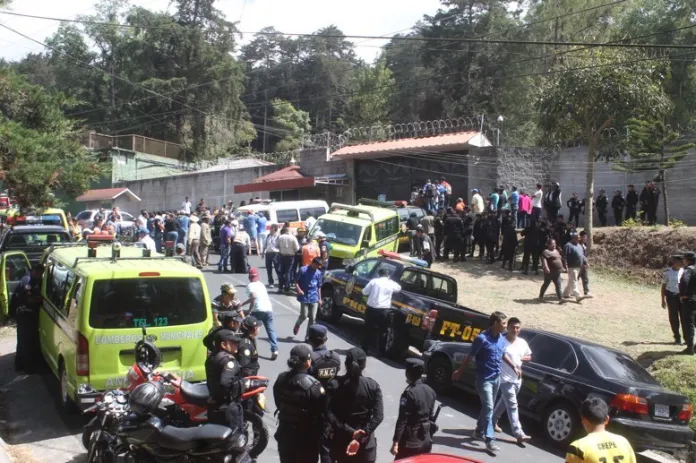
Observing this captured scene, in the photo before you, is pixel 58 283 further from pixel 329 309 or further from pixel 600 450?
pixel 600 450

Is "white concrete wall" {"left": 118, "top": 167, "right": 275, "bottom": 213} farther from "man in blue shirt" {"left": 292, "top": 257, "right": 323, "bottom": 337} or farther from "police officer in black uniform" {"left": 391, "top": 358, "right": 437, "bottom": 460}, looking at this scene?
"police officer in black uniform" {"left": 391, "top": 358, "right": 437, "bottom": 460}

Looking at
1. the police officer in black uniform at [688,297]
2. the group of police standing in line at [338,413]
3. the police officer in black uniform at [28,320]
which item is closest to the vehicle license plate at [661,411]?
the group of police standing in line at [338,413]

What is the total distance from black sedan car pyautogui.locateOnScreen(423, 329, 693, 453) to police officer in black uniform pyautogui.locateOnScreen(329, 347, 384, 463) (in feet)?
13.2

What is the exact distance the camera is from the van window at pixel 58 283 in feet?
30.2

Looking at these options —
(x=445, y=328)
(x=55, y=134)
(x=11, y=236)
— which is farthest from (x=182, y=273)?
(x=11, y=236)

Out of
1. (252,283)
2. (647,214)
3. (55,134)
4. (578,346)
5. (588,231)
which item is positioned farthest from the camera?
(647,214)

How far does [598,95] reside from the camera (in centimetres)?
2048

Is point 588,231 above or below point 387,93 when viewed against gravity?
below

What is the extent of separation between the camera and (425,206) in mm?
27406

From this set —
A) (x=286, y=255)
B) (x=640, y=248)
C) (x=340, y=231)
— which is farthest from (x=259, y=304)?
(x=640, y=248)

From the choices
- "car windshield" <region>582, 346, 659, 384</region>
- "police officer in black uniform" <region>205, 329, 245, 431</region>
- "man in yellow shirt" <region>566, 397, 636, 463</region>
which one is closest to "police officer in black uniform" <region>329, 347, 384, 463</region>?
"police officer in black uniform" <region>205, 329, 245, 431</region>

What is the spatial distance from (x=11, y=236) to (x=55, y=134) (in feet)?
9.33

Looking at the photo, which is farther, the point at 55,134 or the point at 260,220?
the point at 260,220

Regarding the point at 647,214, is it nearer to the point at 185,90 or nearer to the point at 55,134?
the point at 55,134
